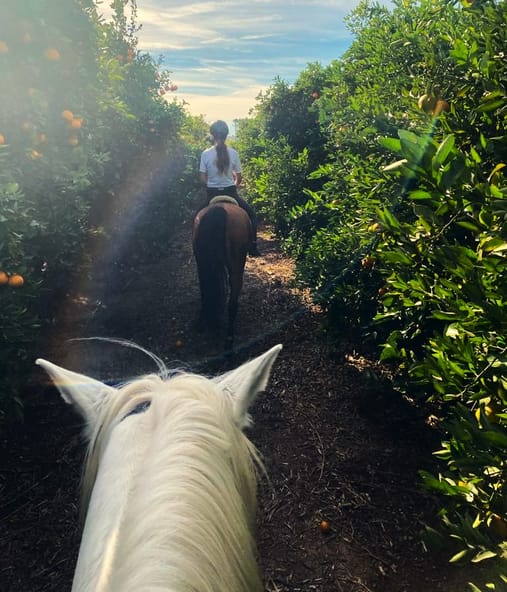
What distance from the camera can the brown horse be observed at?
521 cm

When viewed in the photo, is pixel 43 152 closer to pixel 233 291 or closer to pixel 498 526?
pixel 233 291

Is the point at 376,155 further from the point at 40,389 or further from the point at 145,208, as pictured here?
the point at 145,208

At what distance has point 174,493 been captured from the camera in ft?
3.56

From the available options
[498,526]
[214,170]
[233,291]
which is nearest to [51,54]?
[214,170]

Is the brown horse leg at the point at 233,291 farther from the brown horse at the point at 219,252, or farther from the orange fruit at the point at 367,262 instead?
the orange fruit at the point at 367,262

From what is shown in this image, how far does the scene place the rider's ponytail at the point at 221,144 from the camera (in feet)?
20.4

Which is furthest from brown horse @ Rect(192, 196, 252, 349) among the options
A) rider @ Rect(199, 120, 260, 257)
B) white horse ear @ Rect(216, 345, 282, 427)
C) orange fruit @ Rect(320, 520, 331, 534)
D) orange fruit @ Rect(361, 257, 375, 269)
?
white horse ear @ Rect(216, 345, 282, 427)

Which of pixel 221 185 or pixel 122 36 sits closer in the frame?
pixel 221 185

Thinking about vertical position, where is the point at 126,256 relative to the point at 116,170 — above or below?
below

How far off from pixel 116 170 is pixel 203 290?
2968 mm

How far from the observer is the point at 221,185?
22.1 feet

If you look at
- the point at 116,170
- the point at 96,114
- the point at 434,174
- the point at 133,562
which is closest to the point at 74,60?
the point at 96,114

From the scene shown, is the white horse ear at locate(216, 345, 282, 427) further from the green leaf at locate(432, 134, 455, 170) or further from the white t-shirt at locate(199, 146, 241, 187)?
the white t-shirt at locate(199, 146, 241, 187)

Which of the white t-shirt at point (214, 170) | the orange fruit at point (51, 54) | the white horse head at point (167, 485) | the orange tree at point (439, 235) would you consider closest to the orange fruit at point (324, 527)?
the orange tree at point (439, 235)
